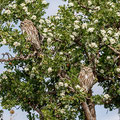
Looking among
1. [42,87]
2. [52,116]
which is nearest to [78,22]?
[42,87]

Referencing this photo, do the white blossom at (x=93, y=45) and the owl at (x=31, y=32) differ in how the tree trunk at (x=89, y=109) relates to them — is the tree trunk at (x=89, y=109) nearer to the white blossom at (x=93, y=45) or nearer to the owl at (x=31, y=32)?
the white blossom at (x=93, y=45)

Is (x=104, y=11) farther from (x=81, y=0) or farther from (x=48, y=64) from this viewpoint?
(x=48, y=64)

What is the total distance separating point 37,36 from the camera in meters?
13.4

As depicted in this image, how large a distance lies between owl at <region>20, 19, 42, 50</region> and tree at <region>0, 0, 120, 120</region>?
20 centimetres

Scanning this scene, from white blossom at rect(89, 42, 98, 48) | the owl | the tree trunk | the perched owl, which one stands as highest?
the owl

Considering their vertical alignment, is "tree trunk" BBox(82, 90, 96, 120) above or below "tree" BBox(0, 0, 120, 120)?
below

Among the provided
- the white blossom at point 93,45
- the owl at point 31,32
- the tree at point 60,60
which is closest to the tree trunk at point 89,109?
the tree at point 60,60

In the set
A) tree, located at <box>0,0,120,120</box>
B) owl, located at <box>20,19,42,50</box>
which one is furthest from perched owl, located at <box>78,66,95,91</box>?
owl, located at <box>20,19,42,50</box>

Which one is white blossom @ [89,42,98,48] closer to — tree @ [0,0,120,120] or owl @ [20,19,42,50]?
tree @ [0,0,120,120]

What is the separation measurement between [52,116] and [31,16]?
4.72m

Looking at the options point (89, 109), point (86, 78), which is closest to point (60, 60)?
point (86, 78)

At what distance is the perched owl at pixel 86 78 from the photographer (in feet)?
42.4

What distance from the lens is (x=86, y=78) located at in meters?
13.0

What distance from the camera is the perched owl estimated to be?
12922mm
